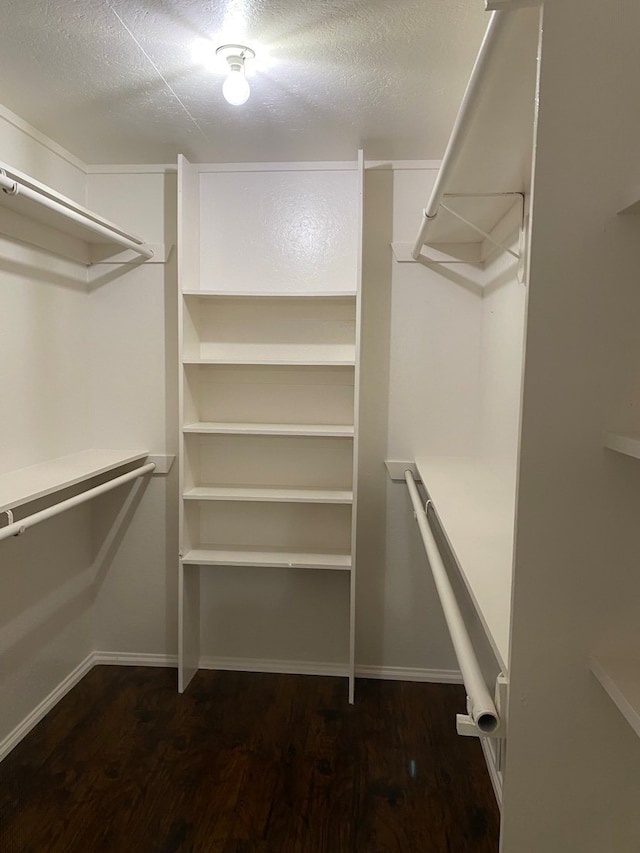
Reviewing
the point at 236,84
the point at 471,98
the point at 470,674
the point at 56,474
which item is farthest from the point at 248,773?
the point at 236,84

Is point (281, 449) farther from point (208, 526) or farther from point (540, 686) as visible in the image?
point (540, 686)

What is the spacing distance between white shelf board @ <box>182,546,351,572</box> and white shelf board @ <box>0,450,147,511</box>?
562 millimetres

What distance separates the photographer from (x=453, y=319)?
105 inches

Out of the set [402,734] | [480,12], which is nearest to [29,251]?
[480,12]

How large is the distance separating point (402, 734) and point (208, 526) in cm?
130

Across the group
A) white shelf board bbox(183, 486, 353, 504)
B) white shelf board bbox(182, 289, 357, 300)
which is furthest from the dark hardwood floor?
white shelf board bbox(182, 289, 357, 300)

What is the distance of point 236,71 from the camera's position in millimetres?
1767

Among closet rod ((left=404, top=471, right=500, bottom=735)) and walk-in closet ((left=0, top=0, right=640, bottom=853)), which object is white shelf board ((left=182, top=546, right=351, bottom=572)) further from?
closet rod ((left=404, top=471, right=500, bottom=735))

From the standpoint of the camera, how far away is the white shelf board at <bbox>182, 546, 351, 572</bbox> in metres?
2.59

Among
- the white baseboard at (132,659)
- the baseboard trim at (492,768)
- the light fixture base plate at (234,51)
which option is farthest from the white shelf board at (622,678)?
the white baseboard at (132,659)

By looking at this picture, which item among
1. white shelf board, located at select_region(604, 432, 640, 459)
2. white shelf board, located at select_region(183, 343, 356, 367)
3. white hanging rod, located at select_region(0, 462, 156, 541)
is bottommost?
white hanging rod, located at select_region(0, 462, 156, 541)

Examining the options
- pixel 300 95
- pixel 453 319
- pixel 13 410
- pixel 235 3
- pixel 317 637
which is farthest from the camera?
pixel 317 637

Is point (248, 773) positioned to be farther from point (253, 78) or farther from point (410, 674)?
point (253, 78)

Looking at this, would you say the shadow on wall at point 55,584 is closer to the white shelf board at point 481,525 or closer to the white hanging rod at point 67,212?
the white hanging rod at point 67,212
